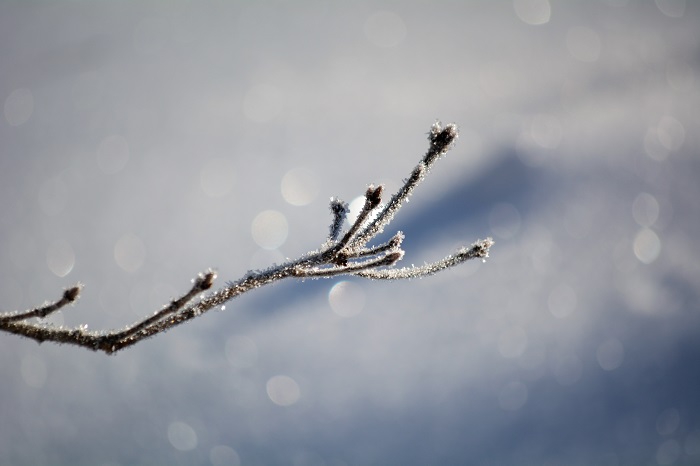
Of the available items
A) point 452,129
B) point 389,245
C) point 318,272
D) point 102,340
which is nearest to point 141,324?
point 102,340

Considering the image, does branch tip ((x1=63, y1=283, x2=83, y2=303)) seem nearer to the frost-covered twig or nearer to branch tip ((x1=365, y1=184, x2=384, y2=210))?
the frost-covered twig

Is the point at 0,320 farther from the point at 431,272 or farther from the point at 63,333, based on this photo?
the point at 431,272

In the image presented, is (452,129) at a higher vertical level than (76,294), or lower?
higher

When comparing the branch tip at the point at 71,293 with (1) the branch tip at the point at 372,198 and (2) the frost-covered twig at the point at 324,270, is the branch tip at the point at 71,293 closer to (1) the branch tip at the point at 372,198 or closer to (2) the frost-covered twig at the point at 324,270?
(2) the frost-covered twig at the point at 324,270

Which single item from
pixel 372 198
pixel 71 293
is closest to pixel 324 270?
pixel 372 198

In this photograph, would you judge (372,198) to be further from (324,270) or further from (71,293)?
(71,293)

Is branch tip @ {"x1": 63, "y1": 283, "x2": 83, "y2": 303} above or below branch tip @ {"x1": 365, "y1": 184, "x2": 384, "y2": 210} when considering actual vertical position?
below

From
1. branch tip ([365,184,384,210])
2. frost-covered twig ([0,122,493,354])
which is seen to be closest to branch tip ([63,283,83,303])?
frost-covered twig ([0,122,493,354])

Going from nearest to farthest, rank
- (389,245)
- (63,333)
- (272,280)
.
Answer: (63,333) < (272,280) < (389,245)
